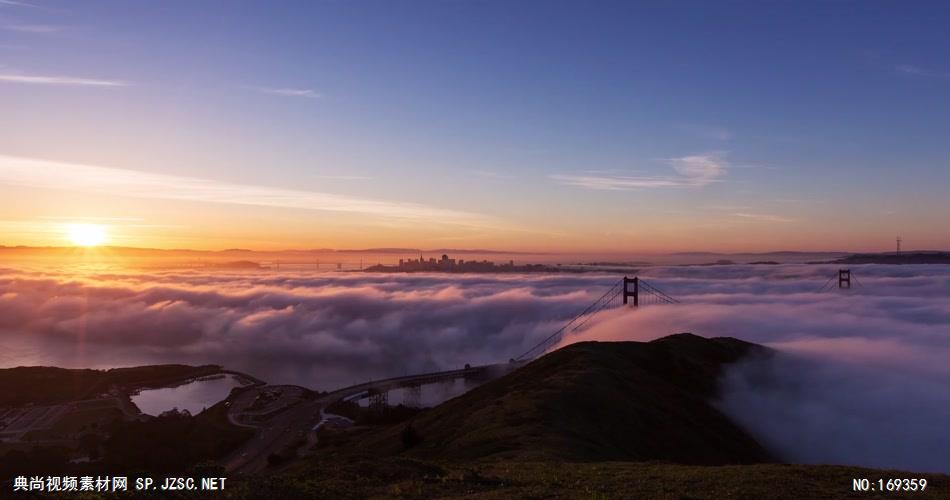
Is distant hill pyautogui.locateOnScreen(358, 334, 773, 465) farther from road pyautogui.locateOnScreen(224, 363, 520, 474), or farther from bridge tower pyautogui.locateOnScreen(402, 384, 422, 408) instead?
bridge tower pyautogui.locateOnScreen(402, 384, 422, 408)

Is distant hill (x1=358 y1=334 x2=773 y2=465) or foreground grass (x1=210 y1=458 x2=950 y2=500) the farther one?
distant hill (x1=358 y1=334 x2=773 y2=465)

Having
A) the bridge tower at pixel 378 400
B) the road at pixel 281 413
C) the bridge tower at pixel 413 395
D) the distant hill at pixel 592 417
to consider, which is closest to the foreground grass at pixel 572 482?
the distant hill at pixel 592 417

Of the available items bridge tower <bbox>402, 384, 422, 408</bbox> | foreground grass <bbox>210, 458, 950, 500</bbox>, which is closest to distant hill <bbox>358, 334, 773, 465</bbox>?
foreground grass <bbox>210, 458, 950, 500</bbox>

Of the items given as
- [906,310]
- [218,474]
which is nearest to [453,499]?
[218,474]

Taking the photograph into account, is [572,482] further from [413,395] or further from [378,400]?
[413,395]

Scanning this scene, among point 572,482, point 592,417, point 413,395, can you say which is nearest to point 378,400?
point 413,395

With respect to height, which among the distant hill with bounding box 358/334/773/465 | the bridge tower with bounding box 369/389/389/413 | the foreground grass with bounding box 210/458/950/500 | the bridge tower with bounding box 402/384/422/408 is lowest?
the bridge tower with bounding box 402/384/422/408

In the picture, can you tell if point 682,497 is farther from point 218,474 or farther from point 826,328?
point 826,328

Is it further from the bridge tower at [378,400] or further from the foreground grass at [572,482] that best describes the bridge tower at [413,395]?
the foreground grass at [572,482]
